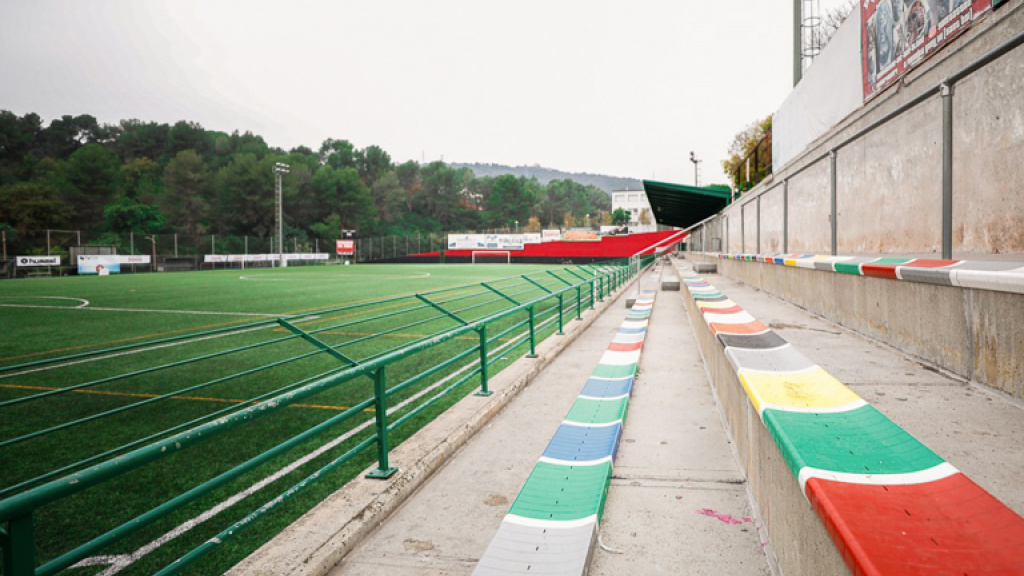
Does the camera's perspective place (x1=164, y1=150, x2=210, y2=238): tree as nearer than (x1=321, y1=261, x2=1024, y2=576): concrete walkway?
No

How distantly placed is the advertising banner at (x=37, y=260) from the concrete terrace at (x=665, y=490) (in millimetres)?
46928

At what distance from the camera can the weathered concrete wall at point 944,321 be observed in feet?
8.57

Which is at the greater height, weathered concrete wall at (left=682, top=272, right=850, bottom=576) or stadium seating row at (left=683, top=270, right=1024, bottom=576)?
stadium seating row at (left=683, top=270, right=1024, bottom=576)

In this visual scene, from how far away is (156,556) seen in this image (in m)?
2.91

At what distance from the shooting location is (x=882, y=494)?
1.36 meters

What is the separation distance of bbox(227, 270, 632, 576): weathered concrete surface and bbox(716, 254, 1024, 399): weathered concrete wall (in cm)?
273

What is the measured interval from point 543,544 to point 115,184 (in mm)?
87408

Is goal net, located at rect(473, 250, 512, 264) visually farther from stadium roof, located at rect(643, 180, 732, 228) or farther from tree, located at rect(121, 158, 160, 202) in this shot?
tree, located at rect(121, 158, 160, 202)

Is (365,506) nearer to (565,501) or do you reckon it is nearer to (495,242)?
(565,501)

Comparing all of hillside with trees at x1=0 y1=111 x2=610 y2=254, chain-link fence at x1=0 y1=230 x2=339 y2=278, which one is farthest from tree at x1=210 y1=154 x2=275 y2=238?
chain-link fence at x1=0 y1=230 x2=339 y2=278

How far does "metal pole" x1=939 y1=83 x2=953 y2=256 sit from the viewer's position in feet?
11.4

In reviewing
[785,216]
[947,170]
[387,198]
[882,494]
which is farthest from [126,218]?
[882,494]

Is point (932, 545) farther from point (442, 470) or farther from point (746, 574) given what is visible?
point (442, 470)

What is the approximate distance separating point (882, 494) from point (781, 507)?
86 cm
